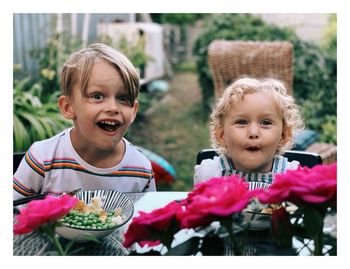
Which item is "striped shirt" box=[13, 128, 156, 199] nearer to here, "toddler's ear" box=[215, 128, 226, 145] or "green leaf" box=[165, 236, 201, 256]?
"toddler's ear" box=[215, 128, 226, 145]

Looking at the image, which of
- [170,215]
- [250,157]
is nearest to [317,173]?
[170,215]

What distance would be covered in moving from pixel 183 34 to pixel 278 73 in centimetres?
364

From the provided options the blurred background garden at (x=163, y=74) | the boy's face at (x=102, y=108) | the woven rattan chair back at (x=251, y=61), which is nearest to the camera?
the boy's face at (x=102, y=108)

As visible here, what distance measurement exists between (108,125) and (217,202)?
1.56ft

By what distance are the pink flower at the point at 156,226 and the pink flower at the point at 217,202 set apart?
29mm

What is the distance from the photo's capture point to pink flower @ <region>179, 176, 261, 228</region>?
2.41 feet

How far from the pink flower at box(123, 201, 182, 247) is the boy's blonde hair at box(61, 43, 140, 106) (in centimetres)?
37

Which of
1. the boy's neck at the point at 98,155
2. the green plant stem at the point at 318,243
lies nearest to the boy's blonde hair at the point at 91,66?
the boy's neck at the point at 98,155

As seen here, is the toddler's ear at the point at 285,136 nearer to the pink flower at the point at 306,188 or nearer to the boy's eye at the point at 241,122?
the boy's eye at the point at 241,122

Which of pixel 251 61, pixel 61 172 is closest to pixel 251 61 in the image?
pixel 251 61

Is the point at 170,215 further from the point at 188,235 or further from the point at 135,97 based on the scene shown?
the point at 135,97

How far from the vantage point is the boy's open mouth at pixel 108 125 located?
1.14 meters

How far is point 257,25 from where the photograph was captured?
5199 millimetres

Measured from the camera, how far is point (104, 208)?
3.58ft
